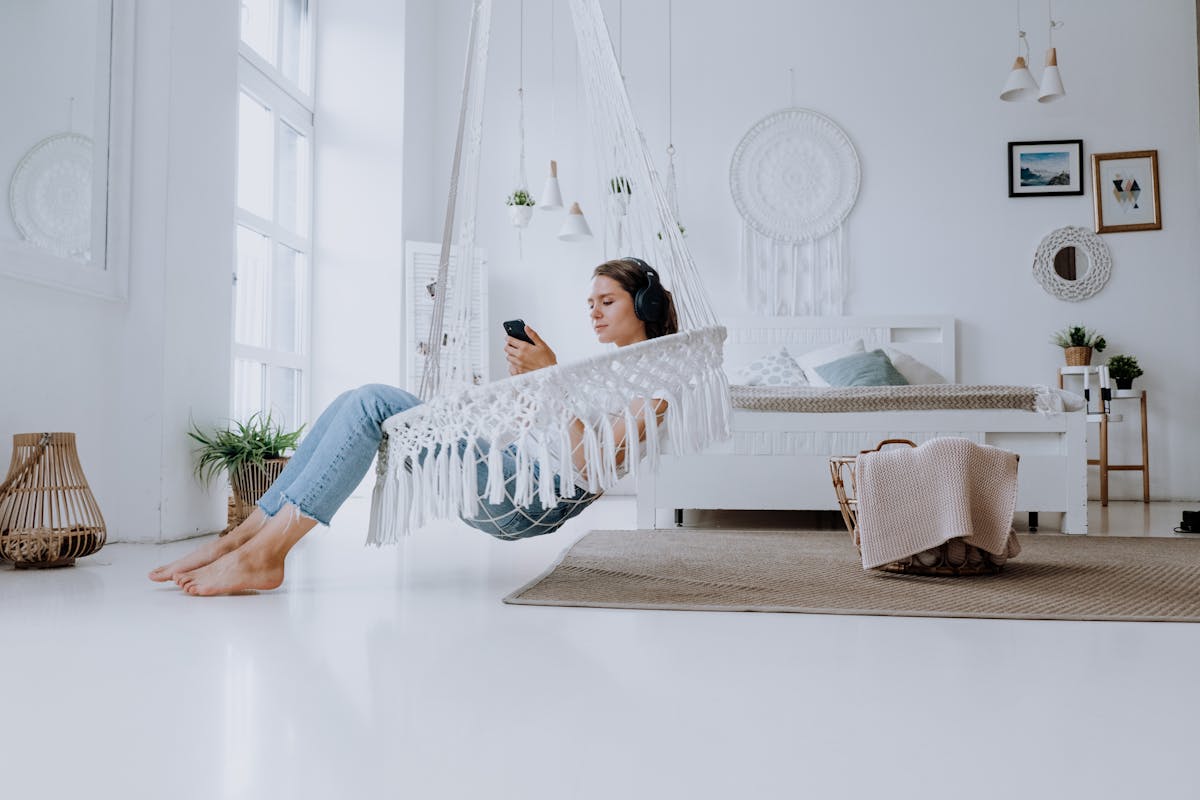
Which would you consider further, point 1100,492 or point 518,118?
point 518,118

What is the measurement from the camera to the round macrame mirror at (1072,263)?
4945mm

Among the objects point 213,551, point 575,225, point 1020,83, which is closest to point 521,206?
point 575,225

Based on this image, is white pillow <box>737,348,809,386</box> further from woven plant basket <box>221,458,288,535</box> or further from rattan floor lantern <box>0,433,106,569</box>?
rattan floor lantern <box>0,433,106,569</box>

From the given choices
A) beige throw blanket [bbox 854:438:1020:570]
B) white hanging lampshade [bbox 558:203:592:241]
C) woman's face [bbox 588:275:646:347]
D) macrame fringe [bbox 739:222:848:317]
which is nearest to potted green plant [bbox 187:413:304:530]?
woman's face [bbox 588:275:646:347]

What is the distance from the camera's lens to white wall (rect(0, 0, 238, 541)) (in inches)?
106

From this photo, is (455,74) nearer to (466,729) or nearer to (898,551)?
(898,551)

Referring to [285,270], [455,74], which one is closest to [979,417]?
[285,270]

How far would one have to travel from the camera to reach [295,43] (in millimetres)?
4766

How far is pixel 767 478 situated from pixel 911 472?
1.17 meters

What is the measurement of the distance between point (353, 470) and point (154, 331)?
1300 millimetres

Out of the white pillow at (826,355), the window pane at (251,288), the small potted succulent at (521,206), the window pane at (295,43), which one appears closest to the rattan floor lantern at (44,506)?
the window pane at (251,288)

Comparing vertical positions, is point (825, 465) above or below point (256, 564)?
above

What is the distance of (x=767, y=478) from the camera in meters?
3.30

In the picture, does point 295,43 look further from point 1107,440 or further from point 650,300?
point 1107,440
